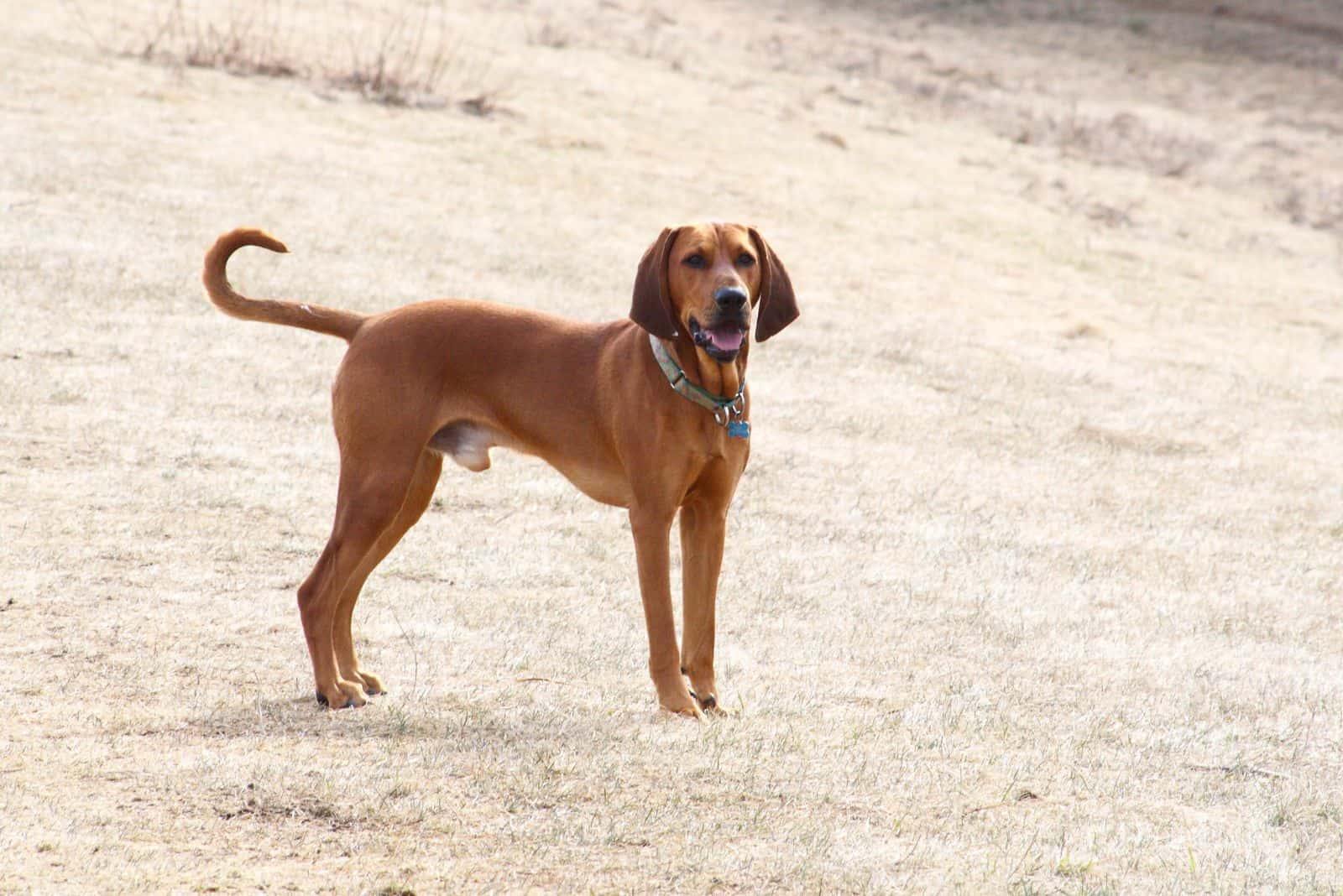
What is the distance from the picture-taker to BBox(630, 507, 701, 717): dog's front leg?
5492 mm

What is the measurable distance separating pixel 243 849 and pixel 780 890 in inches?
55.4

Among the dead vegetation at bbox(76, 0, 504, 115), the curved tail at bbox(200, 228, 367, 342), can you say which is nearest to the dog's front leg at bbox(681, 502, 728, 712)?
the curved tail at bbox(200, 228, 367, 342)

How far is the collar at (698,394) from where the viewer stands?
17.7 feet

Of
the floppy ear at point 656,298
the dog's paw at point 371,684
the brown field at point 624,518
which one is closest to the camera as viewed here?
the brown field at point 624,518

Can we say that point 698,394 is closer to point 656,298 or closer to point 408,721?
point 656,298

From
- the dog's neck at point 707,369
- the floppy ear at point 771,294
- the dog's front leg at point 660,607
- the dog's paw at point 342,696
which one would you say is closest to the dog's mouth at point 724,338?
the dog's neck at point 707,369

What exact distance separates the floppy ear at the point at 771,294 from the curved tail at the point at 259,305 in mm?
1417

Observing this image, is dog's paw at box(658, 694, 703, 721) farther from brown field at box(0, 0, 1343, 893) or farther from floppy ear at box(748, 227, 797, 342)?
floppy ear at box(748, 227, 797, 342)

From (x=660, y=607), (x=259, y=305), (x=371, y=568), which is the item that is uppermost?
(x=259, y=305)

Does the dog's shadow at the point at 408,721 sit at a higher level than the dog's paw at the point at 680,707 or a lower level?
lower

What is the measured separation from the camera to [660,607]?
5562mm

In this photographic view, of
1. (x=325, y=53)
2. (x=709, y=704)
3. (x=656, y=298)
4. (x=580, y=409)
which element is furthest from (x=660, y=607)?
(x=325, y=53)

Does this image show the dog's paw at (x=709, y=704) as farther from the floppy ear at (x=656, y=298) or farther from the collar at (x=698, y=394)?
the floppy ear at (x=656, y=298)

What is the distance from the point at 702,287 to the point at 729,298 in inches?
5.8
